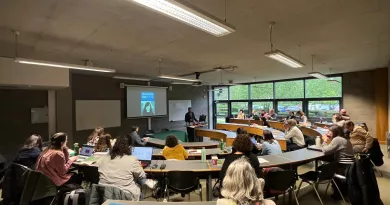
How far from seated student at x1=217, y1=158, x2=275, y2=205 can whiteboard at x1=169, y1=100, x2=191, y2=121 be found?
31.0 feet

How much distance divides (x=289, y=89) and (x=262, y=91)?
137 cm

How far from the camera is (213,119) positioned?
13.2 m

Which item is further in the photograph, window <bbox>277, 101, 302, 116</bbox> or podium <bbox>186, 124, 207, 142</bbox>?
window <bbox>277, 101, 302, 116</bbox>

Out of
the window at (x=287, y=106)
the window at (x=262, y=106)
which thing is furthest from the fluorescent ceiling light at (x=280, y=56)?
the window at (x=262, y=106)

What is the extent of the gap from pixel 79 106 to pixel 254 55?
6.22 metres

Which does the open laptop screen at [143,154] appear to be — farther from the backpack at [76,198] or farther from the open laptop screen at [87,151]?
the open laptop screen at [87,151]

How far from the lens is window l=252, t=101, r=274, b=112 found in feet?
35.6

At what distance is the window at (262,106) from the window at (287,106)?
434mm

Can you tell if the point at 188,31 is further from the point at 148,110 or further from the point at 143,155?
the point at 148,110

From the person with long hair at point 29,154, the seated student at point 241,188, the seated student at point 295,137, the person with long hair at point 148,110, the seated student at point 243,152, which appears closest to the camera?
the seated student at point 241,188

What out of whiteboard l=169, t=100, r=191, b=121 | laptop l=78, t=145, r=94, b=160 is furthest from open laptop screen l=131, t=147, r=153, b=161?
whiteboard l=169, t=100, r=191, b=121

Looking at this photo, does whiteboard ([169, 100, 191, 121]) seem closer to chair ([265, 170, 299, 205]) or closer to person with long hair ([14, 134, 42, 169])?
person with long hair ([14, 134, 42, 169])

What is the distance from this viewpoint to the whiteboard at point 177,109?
11.0 m

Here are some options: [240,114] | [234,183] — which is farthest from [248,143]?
[240,114]
